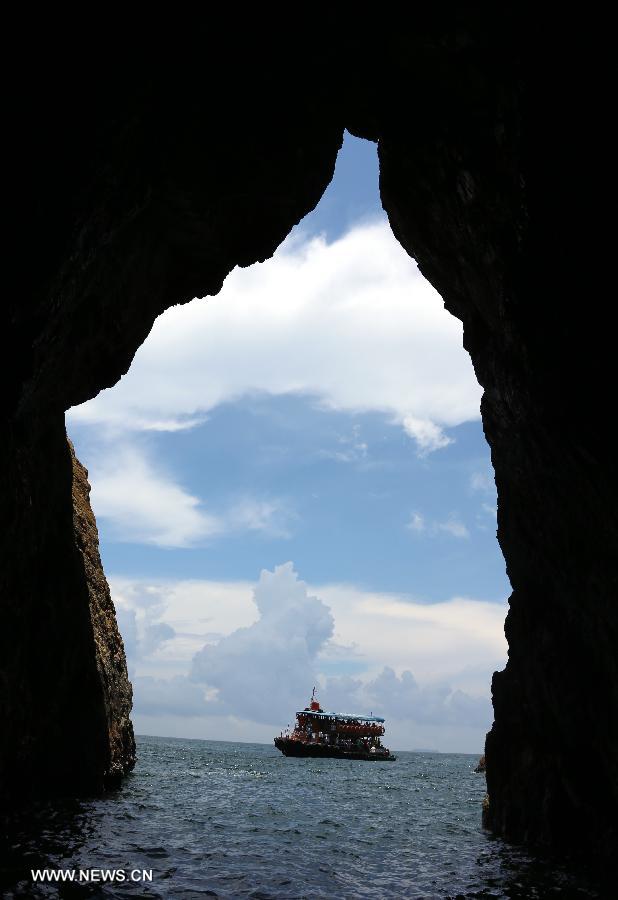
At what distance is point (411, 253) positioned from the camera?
19.4m

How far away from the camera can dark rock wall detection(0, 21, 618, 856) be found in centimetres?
1059

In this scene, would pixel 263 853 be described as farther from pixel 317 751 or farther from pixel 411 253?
pixel 317 751

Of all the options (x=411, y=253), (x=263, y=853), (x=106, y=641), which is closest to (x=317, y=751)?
(x=106, y=641)

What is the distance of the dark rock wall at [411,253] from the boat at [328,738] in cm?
5222

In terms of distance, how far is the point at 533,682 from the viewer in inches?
662

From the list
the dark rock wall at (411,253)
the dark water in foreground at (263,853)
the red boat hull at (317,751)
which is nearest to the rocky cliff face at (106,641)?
the dark water in foreground at (263,853)

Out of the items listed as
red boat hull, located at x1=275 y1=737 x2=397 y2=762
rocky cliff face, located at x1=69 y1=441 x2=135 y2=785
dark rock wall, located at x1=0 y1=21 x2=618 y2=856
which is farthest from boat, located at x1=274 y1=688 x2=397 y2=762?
dark rock wall, located at x1=0 y1=21 x2=618 y2=856

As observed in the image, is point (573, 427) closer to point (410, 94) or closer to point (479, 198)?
point (479, 198)

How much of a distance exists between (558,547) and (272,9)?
12914 mm

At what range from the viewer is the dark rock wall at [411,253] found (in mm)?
10594

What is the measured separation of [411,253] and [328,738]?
63.0m

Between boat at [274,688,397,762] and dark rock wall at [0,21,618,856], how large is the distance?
5222 centimetres

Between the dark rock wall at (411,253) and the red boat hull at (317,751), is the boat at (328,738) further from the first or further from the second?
the dark rock wall at (411,253)

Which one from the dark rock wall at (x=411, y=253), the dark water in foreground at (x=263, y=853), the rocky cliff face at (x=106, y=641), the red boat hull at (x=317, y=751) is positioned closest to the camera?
the dark rock wall at (x=411, y=253)
